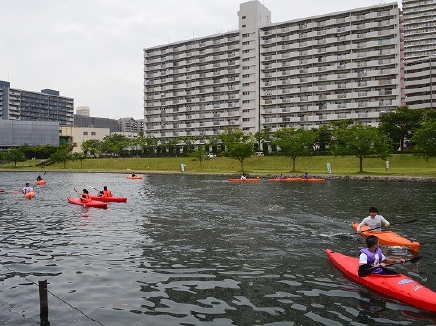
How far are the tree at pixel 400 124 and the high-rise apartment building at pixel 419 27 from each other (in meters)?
77.2

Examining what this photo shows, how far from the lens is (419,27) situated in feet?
492

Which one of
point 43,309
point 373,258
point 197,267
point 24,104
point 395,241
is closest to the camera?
point 43,309

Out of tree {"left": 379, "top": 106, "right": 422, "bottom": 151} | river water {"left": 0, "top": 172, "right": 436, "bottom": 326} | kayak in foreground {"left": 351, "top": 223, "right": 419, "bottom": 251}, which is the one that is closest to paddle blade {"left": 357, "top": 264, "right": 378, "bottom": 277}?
river water {"left": 0, "top": 172, "right": 436, "bottom": 326}

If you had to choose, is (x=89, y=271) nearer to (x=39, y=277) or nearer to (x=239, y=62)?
(x=39, y=277)

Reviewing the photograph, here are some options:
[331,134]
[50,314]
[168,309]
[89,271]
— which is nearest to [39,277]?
[89,271]

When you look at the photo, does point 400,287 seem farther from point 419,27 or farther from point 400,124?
point 419,27

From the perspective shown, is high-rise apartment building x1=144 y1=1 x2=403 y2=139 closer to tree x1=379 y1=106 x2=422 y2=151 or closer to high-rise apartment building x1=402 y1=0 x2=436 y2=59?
tree x1=379 y1=106 x2=422 y2=151

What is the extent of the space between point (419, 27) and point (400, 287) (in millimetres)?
167179

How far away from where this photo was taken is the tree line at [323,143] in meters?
59.2

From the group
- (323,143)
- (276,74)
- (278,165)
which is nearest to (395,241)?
(278,165)

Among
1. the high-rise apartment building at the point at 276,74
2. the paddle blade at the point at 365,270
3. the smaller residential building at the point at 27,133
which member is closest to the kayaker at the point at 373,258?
the paddle blade at the point at 365,270

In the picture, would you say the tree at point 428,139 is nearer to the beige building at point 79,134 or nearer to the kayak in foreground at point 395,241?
the kayak in foreground at point 395,241

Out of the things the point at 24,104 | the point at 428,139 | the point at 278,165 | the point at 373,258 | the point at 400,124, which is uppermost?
the point at 24,104

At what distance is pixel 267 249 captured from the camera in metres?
15.3
